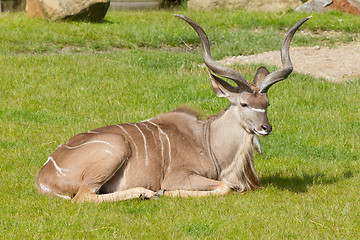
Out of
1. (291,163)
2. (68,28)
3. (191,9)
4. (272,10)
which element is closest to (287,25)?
(272,10)

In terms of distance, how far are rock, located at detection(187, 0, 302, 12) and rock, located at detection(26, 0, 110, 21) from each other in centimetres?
404

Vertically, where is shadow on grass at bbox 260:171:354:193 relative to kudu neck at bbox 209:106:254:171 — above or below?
below

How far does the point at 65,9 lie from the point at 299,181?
8203mm

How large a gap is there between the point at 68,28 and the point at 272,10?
20.0 ft

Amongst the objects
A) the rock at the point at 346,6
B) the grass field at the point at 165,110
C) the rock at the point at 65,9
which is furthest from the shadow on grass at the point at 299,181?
the rock at the point at 346,6

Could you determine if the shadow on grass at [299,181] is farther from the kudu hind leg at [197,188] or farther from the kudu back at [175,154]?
the kudu hind leg at [197,188]

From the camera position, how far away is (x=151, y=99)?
766 centimetres

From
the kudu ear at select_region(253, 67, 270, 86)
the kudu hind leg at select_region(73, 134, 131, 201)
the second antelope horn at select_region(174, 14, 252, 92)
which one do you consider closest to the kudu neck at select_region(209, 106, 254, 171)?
the second antelope horn at select_region(174, 14, 252, 92)

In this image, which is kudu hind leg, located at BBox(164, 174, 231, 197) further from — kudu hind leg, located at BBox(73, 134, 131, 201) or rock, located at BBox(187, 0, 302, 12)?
rock, located at BBox(187, 0, 302, 12)

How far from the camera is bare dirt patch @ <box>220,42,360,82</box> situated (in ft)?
30.3

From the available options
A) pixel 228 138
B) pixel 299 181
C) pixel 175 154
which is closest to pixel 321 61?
pixel 299 181

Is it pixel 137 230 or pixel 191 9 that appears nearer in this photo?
pixel 137 230

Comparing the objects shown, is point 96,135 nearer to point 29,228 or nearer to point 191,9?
point 29,228

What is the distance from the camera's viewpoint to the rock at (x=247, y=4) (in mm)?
15562
